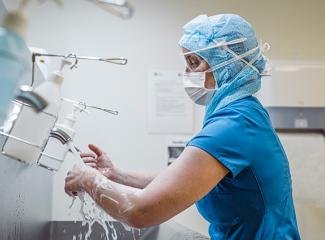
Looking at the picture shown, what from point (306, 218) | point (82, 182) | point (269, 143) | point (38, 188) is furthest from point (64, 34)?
point (306, 218)

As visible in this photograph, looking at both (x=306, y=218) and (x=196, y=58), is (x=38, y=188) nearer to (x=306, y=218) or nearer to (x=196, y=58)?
(x=196, y=58)

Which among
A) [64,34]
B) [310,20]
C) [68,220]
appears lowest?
[68,220]

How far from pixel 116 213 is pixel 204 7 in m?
1.56

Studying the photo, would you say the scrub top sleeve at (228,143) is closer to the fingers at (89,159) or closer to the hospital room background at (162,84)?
the fingers at (89,159)

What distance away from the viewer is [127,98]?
2082mm

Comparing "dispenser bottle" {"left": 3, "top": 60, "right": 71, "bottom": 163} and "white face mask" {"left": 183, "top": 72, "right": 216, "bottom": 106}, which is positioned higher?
"white face mask" {"left": 183, "top": 72, "right": 216, "bottom": 106}

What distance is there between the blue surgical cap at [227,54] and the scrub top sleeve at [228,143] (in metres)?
0.15

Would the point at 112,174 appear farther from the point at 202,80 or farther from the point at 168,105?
the point at 168,105

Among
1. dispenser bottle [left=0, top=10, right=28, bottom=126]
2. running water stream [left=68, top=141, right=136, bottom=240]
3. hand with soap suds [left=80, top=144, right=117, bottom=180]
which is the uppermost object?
dispenser bottle [left=0, top=10, right=28, bottom=126]

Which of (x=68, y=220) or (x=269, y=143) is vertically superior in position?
(x=269, y=143)

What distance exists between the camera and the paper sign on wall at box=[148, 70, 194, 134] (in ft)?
6.87

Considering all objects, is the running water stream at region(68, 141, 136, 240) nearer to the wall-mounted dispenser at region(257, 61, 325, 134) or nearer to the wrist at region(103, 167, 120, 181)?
the wrist at region(103, 167, 120, 181)

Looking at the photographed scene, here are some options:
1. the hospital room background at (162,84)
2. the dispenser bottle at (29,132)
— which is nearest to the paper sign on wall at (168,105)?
the hospital room background at (162,84)

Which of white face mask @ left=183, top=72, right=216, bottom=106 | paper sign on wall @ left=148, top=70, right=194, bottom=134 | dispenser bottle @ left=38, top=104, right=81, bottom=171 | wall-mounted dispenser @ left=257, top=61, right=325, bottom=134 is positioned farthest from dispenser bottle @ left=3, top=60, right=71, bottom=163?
wall-mounted dispenser @ left=257, top=61, right=325, bottom=134
